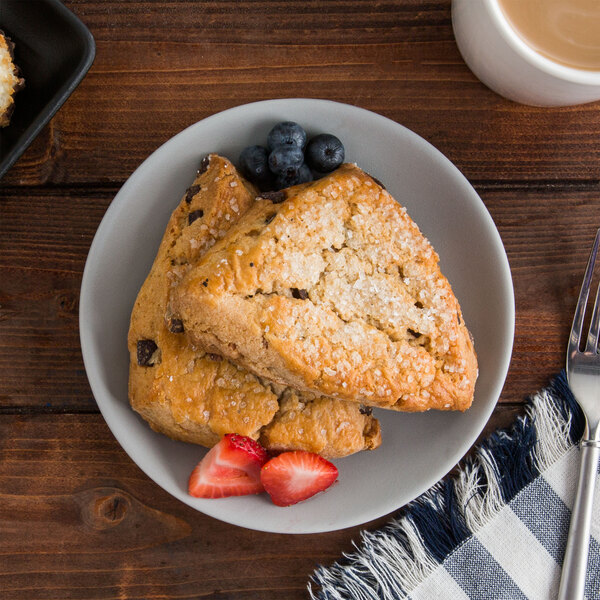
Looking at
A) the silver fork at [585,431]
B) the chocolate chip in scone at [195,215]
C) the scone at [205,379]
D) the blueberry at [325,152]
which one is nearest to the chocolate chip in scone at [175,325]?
the scone at [205,379]

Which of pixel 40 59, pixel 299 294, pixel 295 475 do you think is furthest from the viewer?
pixel 40 59

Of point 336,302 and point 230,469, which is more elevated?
point 336,302

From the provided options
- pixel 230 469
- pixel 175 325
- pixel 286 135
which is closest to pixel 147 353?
pixel 175 325

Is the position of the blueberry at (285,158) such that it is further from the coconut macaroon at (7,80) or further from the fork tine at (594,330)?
the fork tine at (594,330)

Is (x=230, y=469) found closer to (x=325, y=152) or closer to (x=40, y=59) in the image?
(x=325, y=152)

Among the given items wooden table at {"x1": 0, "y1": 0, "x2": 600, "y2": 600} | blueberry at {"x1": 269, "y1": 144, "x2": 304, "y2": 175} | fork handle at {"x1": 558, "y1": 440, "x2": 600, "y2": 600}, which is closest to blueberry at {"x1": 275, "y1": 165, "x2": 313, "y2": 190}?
blueberry at {"x1": 269, "y1": 144, "x2": 304, "y2": 175}

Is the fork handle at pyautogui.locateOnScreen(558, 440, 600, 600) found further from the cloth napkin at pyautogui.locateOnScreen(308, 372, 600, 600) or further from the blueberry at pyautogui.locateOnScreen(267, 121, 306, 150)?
the blueberry at pyautogui.locateOnScreen(267, 121, 306, 150)

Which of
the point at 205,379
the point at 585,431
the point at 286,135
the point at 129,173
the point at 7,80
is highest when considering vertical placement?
the point at 7,80
